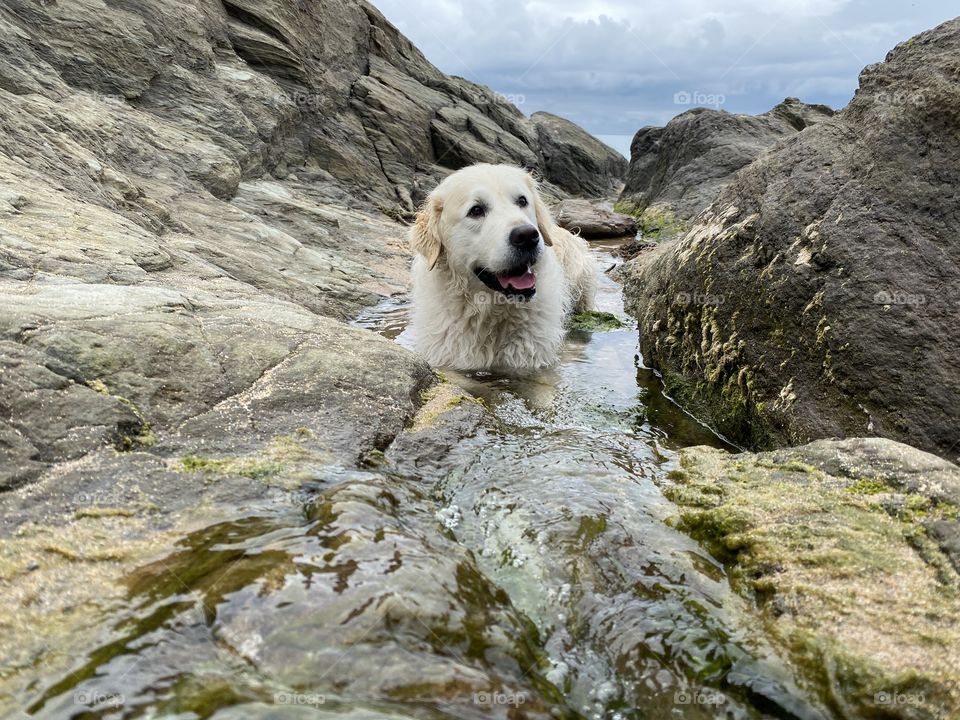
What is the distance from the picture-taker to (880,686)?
177 cm

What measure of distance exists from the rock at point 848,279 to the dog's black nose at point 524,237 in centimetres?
142

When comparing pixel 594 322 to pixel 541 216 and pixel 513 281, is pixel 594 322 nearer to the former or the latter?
pixel 541 216

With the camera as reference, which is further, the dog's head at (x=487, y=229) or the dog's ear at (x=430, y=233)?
the dog's ear at (x=430, y=233)

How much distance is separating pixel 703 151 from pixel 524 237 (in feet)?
47.3

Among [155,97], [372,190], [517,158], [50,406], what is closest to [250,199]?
[155,97]

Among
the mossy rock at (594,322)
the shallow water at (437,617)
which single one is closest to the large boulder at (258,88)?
the mossy rock at (594,322)

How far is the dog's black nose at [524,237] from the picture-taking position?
5785 millimetres

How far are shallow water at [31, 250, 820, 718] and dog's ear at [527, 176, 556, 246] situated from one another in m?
4.41

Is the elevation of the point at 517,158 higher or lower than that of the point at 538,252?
higher

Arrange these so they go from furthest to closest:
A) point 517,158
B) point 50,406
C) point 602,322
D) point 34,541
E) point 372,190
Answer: point 517,158 < point 372,190 < point 602,322 < point 50,406 < point 34,541

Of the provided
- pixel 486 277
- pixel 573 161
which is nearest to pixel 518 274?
pixel 486 277

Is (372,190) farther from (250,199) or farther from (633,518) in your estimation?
(633,518)

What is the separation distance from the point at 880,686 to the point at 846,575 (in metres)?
0.49

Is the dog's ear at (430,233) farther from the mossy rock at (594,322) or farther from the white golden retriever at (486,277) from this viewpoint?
the mossy rock at (594,322)
